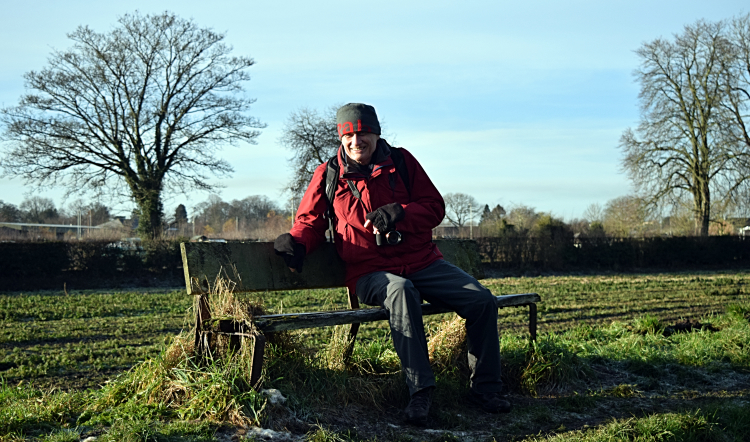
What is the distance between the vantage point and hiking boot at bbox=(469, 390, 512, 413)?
3.92m

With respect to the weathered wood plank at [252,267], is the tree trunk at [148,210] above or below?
above

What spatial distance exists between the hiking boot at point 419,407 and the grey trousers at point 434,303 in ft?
0.16

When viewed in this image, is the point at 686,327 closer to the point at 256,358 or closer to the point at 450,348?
the point at 450,348

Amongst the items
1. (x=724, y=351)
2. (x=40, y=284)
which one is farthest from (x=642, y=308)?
(x=40, y=284)

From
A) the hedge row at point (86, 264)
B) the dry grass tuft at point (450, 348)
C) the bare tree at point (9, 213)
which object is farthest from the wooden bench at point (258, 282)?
the bare tree at point (9, 213)

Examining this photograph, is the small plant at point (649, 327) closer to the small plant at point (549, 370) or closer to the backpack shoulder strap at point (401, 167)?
the small plant at point (549, 370)

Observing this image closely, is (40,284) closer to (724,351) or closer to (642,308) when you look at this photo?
(642,308)

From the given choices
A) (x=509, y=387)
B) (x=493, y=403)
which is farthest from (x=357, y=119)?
(x=509, y=387)

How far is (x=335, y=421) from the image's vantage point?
3.50 metres

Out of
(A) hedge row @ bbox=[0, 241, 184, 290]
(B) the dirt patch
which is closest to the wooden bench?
(B) the dirt patch

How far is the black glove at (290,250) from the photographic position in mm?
4008

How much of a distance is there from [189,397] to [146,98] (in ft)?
96.0

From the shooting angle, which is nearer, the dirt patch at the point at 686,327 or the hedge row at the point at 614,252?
the dirt patch at the point at 686,327

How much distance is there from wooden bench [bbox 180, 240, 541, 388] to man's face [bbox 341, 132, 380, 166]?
72 cm
